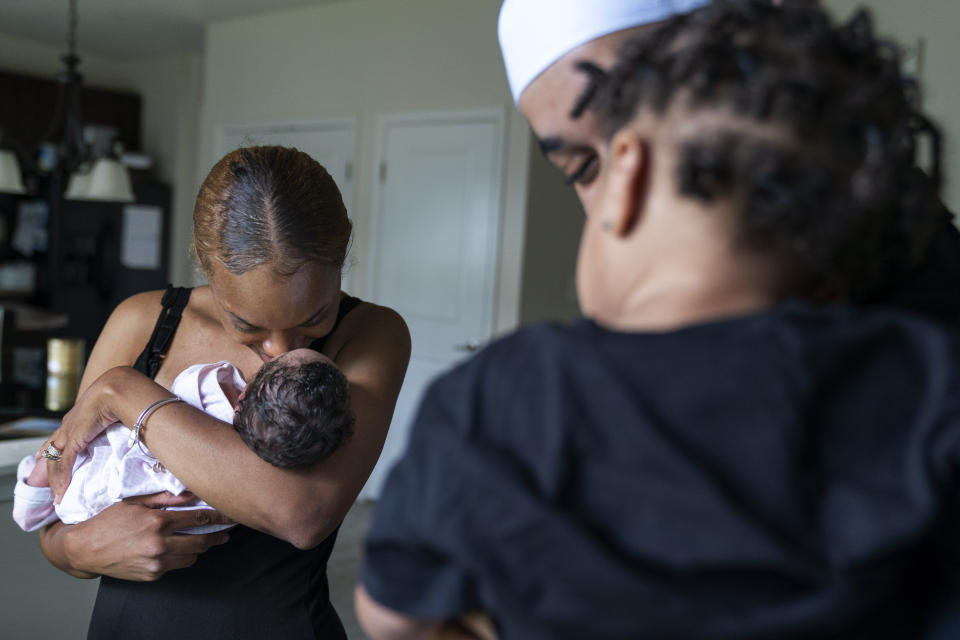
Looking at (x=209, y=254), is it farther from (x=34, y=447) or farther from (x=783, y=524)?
(x=34, y=447)

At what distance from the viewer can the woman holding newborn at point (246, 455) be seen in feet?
3.86

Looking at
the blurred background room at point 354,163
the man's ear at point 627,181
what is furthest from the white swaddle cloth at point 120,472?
the blurred background room at point 354,163

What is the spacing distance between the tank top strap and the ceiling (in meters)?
4.47

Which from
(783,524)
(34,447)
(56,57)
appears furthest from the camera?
(56,57)

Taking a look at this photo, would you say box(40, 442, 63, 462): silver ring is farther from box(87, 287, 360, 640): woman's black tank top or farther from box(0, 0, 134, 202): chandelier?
box(0, 0, 134, 202): chandelier

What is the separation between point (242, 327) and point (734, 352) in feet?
3.18

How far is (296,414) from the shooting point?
1.19 m

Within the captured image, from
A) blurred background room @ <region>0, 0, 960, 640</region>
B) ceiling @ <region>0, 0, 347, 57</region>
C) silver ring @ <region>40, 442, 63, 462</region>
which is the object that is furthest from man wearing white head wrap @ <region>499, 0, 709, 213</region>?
ceiling @ <region>0, 0, 347, 57</region>

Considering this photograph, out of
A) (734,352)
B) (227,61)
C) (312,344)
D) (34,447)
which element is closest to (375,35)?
(227,61)

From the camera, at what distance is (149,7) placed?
232 inches

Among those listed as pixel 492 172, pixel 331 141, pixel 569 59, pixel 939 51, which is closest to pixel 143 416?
pixel 569 59

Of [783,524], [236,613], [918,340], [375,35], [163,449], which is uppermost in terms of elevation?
[375,35]

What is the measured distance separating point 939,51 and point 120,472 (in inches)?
136

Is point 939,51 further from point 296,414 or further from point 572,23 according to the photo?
point 296,414
